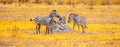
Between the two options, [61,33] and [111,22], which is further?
[111,22]

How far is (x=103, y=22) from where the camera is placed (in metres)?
32.3

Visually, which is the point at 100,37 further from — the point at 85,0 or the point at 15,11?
the point at 85,0

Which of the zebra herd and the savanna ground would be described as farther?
the zebra herd

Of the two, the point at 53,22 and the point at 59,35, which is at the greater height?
the point at 53,22

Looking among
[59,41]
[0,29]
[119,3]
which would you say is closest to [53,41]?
[59,41]

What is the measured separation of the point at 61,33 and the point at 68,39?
10.1ft

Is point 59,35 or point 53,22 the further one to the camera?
point 53,22

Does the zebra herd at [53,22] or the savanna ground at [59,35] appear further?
the zebra herd at [53,22]

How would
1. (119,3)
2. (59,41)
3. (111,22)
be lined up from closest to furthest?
(59,41) < (111,22) < (119,3)

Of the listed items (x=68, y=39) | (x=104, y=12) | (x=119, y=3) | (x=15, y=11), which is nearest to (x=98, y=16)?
(x=104, y=12)

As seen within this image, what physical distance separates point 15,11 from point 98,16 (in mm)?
7732

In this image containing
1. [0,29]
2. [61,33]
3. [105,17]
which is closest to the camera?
[61,33]

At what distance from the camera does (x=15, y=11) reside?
39000mm

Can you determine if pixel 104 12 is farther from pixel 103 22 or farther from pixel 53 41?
pixel 53 41
